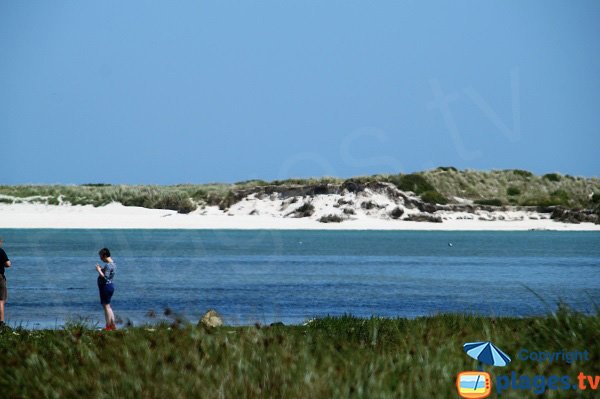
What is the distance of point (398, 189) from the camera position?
74.5 metres

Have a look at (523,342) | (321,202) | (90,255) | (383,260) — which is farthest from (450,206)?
(523,342)

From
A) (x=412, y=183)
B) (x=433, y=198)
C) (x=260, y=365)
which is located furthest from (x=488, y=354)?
(x=412, y=183)

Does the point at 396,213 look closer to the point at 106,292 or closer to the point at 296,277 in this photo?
the point at 296,277

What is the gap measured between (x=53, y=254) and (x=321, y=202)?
29.2 metres

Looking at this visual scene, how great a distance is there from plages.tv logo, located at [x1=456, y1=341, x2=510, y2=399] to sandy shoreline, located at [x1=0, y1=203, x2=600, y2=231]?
5812 cm

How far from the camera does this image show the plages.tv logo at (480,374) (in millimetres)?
9055

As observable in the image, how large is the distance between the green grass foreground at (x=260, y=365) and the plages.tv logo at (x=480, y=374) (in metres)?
0.09

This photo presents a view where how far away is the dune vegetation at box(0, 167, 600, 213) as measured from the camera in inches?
2923

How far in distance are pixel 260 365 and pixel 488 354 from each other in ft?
7.95

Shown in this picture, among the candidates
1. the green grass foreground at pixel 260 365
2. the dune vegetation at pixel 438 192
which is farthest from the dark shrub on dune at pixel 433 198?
the green grass foreground at pixel 260 365

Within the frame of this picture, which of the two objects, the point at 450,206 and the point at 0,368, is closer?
the point at 0,368

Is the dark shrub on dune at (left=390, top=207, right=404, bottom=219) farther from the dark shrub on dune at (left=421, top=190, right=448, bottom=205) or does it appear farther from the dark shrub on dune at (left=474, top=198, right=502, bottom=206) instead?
the dark shrub on dune at (left=474, top=198, right=502, bottom=206)

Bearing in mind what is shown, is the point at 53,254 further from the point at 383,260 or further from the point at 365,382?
the point at 365,382

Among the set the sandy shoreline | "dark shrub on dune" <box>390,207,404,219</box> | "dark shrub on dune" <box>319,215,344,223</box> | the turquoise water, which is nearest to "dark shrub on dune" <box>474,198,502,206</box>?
the sandy shoreline
